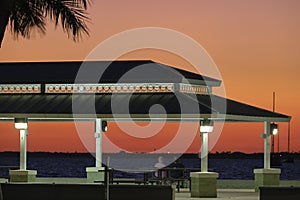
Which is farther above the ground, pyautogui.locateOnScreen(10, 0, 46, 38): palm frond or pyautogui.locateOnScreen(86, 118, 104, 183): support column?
pyautogui.locateOnScreen(10, 0, 46, 38): palm frond

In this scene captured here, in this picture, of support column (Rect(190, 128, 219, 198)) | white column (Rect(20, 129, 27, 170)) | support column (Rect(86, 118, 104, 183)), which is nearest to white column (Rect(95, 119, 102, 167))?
support column (Rect(86, 118, 104, 183))

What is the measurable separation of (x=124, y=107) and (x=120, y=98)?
3.36 feet

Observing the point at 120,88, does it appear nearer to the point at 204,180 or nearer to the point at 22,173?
the point at 204,180

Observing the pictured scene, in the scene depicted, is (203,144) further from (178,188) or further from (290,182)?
(290,182)

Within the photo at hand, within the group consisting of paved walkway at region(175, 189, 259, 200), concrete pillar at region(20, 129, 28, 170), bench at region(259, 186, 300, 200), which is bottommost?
paved walkway at region(175, 189, 259, 200)

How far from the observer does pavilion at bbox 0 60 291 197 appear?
2597 centimetres

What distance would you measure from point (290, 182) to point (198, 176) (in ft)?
27.6

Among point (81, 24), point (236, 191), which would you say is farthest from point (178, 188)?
point (81, 24)

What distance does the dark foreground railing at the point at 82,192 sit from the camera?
22656 millimetres

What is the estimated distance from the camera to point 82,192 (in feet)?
75.3

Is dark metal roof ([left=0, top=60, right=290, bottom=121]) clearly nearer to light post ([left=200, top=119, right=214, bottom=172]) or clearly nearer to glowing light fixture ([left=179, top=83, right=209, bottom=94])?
glowing light fixture ([left=179, top=83, right=209, bottom=94])

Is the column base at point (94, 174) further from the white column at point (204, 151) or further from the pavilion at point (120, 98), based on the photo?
the white column at point (204, 151)

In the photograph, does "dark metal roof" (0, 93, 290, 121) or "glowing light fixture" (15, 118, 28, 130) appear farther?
"glowing light fixture" (15, 118, 28, 130)

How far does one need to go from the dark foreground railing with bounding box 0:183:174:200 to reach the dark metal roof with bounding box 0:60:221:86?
503cm
